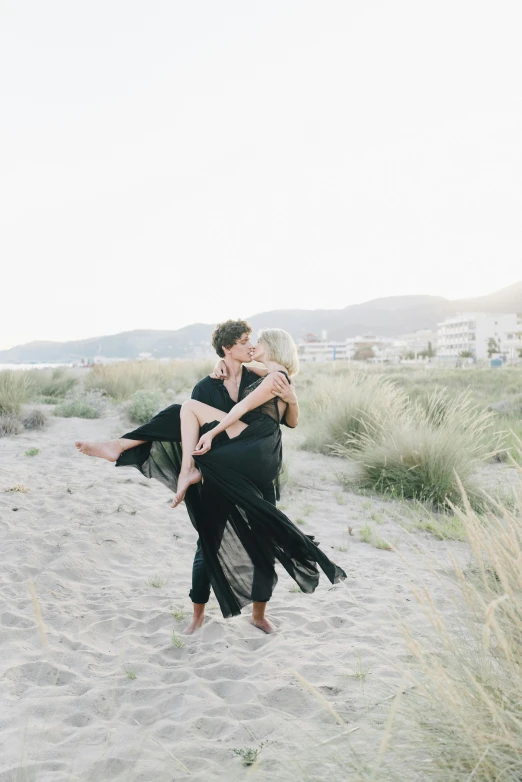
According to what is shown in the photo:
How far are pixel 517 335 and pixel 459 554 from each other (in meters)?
105

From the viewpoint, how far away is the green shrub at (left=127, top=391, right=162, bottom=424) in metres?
11.8

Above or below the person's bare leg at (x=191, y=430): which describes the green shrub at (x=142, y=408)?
below

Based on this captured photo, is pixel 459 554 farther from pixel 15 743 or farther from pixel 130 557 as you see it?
pixel 15 743

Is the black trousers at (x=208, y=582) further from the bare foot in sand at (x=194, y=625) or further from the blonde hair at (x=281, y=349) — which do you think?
the blonde hair at (x=281, y=349)

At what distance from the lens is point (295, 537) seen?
3.56 m

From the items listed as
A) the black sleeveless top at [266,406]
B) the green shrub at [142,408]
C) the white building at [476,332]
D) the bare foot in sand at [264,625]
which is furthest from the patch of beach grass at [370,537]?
the white building at [476,332]

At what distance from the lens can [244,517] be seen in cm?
369

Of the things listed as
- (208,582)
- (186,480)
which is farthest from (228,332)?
(208,582)

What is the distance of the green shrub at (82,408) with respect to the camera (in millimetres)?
12289

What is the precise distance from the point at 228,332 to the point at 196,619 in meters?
1.77

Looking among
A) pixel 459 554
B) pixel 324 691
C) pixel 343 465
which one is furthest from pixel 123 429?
pixel 324 691

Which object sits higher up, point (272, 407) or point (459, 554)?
point (272, 407)

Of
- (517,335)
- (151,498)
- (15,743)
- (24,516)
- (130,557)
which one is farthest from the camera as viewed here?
(517,335)

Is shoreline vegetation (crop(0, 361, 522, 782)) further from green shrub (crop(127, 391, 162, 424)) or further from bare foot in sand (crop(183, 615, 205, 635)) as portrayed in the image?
bare foot in sand (crop(183, 615, 205, 635))
